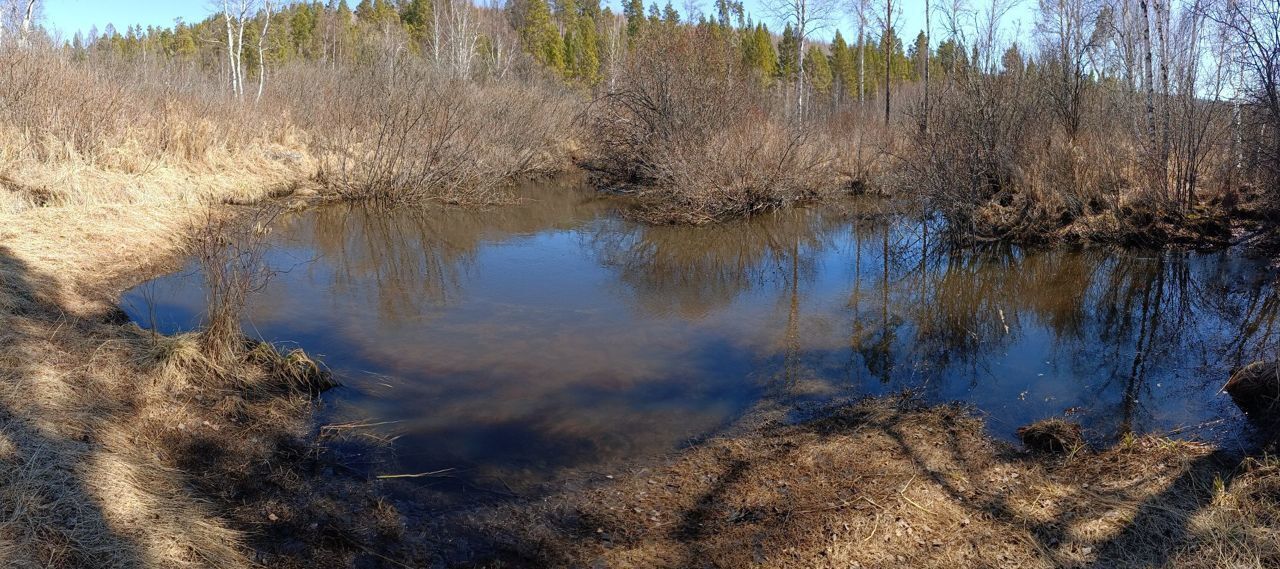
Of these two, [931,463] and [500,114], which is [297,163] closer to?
[500,114]

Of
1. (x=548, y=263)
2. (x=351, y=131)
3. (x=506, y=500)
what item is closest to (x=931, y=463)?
(x=506, y=500)

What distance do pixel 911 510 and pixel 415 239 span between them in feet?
36.6

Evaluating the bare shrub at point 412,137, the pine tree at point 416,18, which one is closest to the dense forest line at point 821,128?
the bare shrub at point 412,137

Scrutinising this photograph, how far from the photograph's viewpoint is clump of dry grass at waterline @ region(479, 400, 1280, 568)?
4.15 meters

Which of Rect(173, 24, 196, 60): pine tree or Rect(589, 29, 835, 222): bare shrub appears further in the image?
Rect(173, 24, 196, 60): pine tree

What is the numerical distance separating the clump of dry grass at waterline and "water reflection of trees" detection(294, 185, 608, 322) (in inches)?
197

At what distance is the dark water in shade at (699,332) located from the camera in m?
6.24

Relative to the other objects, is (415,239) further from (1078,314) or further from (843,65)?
(843,65)

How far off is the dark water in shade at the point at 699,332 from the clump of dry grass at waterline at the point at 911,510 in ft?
2.03

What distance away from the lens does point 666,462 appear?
5.52 metres

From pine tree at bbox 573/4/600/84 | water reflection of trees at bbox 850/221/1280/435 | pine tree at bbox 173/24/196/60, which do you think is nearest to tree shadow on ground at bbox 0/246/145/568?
water reflection of trees at bbox 850/221/1280/435

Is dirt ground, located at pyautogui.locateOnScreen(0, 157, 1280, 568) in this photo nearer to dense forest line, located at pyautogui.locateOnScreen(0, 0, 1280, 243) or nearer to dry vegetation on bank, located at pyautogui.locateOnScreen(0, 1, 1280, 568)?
dry vegetation on bank, located at pyautogui.locateOnScreen(0, 1, 1280, 568)

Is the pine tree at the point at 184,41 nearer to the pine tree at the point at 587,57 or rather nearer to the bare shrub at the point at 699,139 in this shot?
the pine tree at the point at 587,57

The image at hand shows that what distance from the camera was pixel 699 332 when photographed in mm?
8617
